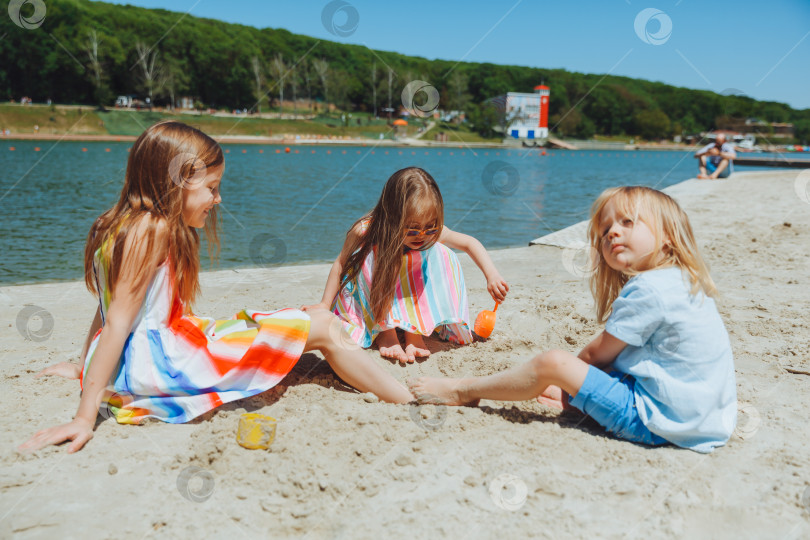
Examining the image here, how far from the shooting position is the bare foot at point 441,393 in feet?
9.27

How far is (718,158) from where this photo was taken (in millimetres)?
18031

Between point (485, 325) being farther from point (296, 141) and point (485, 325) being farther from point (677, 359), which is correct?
point (296, 141)

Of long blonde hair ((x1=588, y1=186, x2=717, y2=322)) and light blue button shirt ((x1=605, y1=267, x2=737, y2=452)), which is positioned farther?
long blonde hair ((x1=588, y1=186, x2=717, y2=322))

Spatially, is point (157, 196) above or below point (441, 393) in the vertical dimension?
above

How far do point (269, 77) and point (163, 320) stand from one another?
8379cm

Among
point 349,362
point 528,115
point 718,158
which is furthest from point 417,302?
point 528,115

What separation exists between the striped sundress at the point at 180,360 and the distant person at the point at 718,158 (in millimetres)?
16957

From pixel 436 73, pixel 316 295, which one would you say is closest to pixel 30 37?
pixel 436 73

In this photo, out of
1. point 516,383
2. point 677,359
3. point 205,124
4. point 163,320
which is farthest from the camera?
point 205,124

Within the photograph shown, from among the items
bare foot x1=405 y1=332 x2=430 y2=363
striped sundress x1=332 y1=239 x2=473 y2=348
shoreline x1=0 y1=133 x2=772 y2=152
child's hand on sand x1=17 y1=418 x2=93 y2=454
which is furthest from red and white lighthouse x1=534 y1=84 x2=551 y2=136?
child's hand on sand x1=17 y1=418 x2=93 y2=454

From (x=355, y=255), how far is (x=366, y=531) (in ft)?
7.00

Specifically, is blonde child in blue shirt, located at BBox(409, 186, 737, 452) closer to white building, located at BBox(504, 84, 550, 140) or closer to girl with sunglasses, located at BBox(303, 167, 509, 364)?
girl with sunglasses, located at BBox(303, 167, 509, 364)

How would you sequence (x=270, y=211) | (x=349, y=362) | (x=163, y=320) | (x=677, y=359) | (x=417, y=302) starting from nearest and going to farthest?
1. (x=677, y=359)
2. (x=163, y=320)
3. (x=349, y=362)
4. (x=417, y=302)
5. (x=270, y=211)

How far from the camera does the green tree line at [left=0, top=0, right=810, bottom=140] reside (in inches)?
2387
